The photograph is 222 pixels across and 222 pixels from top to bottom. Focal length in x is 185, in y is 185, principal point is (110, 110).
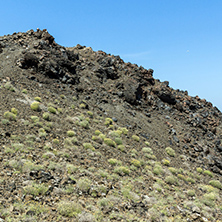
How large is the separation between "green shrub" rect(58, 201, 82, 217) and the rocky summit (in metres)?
0.05

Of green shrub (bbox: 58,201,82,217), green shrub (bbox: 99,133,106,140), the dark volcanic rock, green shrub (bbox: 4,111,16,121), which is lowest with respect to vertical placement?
green shrub (bbox: 58,201,82,217)

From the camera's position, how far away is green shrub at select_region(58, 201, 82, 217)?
346 inches

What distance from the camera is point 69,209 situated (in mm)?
8969

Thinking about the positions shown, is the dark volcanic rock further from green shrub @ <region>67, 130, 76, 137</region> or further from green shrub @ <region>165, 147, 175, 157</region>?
green shrub @ <region>67, 130, 76, 137</region>

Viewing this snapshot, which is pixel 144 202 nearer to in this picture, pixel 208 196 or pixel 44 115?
pixel 208 196

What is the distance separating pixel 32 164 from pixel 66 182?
235 cm

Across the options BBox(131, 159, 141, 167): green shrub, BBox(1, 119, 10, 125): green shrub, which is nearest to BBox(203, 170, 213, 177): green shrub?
BBox(131, 159, 141, 167): green shrub

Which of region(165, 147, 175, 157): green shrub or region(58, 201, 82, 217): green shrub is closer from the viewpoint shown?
region(58, 201, 82, 217): green shrub

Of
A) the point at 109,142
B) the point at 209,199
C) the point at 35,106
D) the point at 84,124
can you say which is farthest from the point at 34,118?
the point at 209,199

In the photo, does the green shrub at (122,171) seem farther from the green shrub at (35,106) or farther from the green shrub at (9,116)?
the green shrub at (35,106)

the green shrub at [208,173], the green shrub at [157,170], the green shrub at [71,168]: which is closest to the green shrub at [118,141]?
the green shrub at [157,170]

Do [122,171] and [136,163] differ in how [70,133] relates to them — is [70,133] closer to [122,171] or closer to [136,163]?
[122,171]

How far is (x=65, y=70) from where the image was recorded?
3597 cm

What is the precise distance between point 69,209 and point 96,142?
39.1 feet
